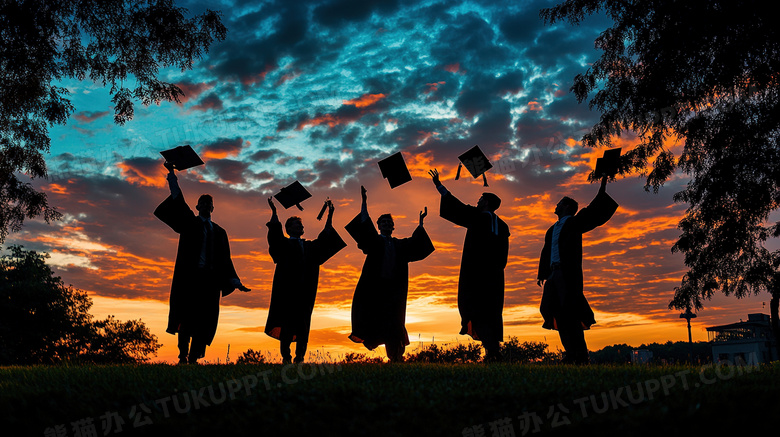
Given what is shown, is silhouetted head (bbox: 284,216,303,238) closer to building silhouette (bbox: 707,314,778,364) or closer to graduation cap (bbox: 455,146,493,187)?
graduation cap (bbox: 455,146,493,187)

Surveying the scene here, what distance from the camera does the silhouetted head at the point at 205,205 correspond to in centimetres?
1075

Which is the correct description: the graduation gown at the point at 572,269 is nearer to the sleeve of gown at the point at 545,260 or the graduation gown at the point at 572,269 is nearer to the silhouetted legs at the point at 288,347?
the sleeve of gown at the point at 545,260

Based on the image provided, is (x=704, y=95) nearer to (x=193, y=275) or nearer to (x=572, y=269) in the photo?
(x=572, y=269)

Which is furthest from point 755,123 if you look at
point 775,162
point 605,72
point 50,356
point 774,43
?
point 50,356

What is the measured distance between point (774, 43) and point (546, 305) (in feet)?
24.2

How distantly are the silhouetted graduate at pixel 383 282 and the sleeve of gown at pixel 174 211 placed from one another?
Result: 3.11 meters

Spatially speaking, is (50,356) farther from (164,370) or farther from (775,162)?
(775,162)

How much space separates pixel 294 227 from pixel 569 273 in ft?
17.0

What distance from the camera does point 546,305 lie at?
1009cm

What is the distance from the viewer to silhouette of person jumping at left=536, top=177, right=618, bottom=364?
9852 millimetres

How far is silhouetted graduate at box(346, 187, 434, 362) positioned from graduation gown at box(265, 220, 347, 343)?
0.89 m

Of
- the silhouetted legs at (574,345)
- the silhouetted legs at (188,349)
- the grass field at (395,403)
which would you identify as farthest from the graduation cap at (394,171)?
the grass field at (395,403)

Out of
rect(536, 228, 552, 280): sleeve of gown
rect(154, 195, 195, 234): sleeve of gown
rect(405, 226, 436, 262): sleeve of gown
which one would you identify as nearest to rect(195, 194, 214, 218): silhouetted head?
rect(154, 195, 195, 234): sleeve of gown

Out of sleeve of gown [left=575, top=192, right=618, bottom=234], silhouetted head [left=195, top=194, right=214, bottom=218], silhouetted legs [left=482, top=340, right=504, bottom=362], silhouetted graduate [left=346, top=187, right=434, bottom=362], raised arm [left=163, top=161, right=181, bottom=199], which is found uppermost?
raised arm [left=163, top=161, right=181, bottom=199]
